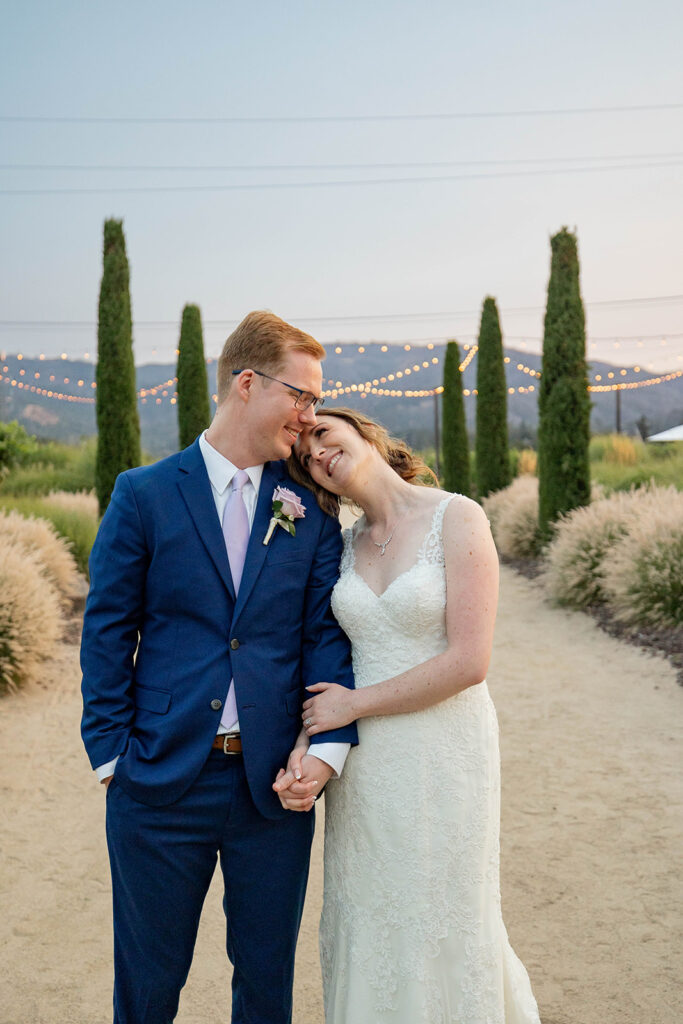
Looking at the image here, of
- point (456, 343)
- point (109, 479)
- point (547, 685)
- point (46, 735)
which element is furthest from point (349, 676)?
point (456, 343)

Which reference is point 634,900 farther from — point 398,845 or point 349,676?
point 349,676

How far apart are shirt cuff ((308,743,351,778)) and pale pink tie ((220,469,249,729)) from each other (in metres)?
0.23

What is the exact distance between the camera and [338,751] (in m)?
2.26

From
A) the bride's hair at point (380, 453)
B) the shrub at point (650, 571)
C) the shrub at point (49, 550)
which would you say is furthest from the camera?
the shrub at point (49, 550)

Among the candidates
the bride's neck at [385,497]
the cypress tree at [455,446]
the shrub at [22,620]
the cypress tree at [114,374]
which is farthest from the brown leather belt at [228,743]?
the cypress tree at [455,446]

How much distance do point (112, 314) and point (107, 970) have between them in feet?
38.9

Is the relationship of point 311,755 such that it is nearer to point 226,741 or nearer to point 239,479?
point 226,741

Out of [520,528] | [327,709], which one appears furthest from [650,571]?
[327,709]

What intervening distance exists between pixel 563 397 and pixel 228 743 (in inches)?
448

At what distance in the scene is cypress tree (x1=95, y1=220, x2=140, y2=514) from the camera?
44.4 ft

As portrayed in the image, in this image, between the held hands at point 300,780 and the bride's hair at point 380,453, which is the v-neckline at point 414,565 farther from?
the held hands at point 300,780

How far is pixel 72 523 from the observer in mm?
10992

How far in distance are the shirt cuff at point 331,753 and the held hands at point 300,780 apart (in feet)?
0.04

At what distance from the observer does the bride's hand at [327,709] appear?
223 cm
